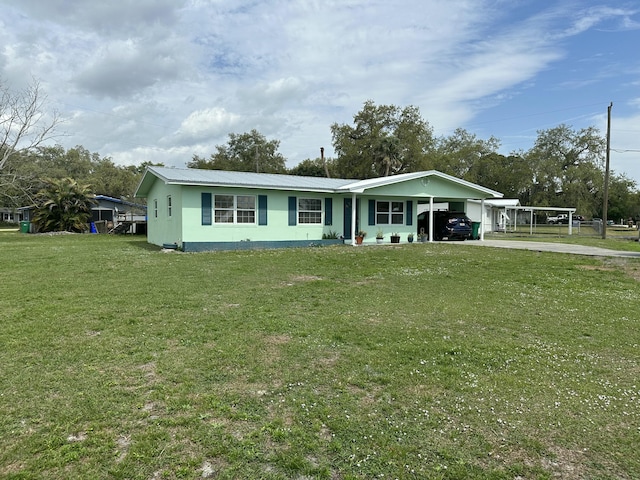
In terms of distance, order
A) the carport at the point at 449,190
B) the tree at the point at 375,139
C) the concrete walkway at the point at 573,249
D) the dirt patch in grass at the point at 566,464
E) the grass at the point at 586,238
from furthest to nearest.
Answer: the tree at the point at 375,139
the carport at the point at 449,190
the grass at the point at 586,238
the concrete walkway at the point at 573,249
the dirt patch in grass at the point at 566,464

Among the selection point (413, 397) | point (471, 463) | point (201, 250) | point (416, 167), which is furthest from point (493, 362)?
point (416, 167)

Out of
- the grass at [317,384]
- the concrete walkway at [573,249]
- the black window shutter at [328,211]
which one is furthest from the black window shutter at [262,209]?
the concrete walkway at [573,249]

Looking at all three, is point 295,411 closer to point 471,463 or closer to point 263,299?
point 471,463

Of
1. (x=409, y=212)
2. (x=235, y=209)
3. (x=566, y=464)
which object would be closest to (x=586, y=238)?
(x=409, y=212)

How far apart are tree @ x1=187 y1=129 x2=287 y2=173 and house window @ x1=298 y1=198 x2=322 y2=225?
106 feet

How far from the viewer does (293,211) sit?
17.4 meters

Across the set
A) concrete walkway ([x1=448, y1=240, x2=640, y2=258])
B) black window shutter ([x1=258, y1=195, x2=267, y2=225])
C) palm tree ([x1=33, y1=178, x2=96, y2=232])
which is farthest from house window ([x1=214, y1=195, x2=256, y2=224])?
palm tree ([x1=33, y1=178, x2=96, y2=232])

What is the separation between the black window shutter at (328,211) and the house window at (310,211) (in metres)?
0.24

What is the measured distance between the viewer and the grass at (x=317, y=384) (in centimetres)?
254

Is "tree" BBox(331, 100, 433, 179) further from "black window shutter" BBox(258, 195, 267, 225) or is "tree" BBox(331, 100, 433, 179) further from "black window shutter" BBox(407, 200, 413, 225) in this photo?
"black window shutter" BBox(258, 195, 267, 225)

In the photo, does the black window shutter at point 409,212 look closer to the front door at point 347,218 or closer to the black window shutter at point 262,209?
the front door at point 347,218

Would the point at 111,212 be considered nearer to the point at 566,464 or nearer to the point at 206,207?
the point at 206,207

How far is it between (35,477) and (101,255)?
41.3ft

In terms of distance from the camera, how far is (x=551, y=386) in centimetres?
358
